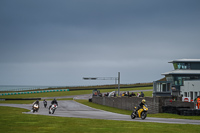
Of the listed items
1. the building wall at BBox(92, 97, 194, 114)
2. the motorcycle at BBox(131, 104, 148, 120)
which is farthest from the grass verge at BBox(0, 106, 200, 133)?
the building wall at BBox(92, 97, 194, 114)

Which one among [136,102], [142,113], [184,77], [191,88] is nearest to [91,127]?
[142,113]

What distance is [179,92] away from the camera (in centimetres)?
7175

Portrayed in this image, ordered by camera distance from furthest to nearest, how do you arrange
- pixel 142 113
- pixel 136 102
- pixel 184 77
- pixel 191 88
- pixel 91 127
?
pixel 184 77 → pixel 191 88 → pixel 136 102 → pixel 142 113 → pixel 91 127

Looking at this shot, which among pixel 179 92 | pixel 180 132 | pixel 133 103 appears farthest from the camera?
pixel 179 92

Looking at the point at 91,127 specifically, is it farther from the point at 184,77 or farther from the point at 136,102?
the point at 184,77

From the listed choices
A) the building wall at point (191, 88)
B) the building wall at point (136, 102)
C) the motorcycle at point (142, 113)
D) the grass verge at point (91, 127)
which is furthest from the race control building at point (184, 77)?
the grass verge at point (91, 127)

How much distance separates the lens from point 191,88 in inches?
2525

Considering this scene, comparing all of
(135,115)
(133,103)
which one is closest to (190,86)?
(133,103)

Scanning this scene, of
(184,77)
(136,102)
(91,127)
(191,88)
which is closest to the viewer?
(91,127)

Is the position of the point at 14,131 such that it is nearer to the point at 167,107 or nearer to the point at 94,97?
the point at 167,107

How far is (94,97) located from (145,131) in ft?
196

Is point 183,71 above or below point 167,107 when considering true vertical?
above

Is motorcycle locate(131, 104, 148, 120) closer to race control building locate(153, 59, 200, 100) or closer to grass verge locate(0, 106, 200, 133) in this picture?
grass verge locate(0, 106, 200, 133)

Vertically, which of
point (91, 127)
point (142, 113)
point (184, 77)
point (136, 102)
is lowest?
point (91, 127)
